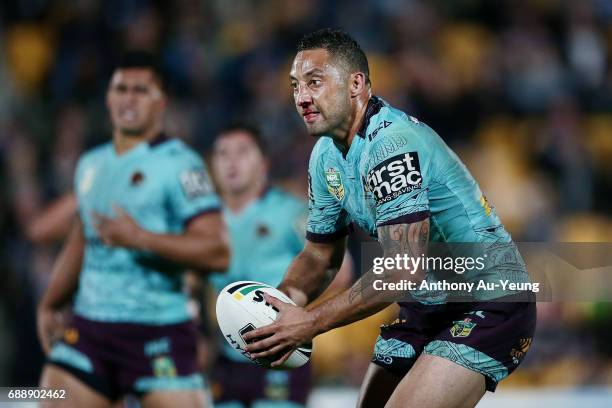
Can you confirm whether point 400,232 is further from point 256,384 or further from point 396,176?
point 256,384

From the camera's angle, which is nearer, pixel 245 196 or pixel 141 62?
pixel 141 62

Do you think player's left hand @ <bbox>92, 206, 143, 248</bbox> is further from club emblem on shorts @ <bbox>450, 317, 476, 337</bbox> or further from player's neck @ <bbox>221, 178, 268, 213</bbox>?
club emblem on shorts @ <bbox>450, 317, 476, 337</bbox>

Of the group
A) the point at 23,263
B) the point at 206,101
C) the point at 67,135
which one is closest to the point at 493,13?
the point at 206,101

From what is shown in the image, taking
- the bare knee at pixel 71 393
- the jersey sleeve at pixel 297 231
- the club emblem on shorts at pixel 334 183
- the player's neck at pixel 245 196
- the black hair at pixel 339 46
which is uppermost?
the black hair at pixel 339 46

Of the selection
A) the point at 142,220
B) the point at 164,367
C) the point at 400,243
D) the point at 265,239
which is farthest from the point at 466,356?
the point at 265,239

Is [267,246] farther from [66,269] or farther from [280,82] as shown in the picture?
[280,82]

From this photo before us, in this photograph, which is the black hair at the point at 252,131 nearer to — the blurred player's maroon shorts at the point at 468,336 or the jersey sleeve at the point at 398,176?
the blurred player's maroon shorts at the point at 468,336

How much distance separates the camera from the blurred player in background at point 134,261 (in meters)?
5.68

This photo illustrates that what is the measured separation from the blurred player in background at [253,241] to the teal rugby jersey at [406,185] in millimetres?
2391

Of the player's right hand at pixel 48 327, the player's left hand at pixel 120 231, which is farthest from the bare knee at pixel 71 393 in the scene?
the player's left hand at pixel 120 231

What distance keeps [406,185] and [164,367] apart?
238 centimetres

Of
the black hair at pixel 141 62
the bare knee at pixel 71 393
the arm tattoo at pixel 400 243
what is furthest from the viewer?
the black hair at pixel 141 62

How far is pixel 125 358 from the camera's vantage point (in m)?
5.71

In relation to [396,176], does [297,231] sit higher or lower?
lower
